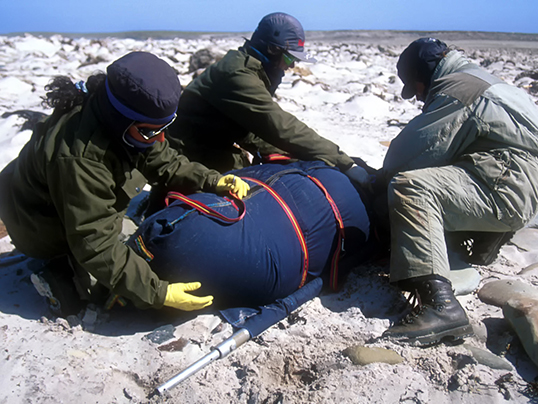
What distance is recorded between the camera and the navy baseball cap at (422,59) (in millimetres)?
2881

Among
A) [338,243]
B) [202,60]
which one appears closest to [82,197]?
[338,243]

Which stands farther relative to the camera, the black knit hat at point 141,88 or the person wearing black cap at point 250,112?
the person wearing black cap at point 250,112

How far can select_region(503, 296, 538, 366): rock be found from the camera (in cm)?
205

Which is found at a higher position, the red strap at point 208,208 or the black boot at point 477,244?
the red strap at point 208,208

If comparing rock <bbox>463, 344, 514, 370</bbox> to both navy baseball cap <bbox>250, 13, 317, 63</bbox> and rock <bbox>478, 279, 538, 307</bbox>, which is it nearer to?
rock <bbox>478, 279, 538, 307</bbox>

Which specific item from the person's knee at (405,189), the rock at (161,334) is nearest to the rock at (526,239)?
the person's knee at (405,189)

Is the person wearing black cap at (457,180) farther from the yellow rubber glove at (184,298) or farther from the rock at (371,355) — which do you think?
the yellow rubber glove at (184,298)

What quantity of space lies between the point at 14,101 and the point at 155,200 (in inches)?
171

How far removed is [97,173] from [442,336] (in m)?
1.69

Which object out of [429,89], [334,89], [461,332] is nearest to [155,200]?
[429,89]

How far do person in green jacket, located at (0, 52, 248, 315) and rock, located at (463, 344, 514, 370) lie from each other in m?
1.25

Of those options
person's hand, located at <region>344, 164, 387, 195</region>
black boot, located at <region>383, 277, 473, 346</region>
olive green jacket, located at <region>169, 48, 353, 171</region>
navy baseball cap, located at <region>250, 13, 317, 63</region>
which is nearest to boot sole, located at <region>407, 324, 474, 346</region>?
black boot, located at <region>383, 277, 473, 346</region>

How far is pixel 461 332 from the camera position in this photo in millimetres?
2189

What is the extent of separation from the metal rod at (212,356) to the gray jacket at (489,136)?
1401mm
